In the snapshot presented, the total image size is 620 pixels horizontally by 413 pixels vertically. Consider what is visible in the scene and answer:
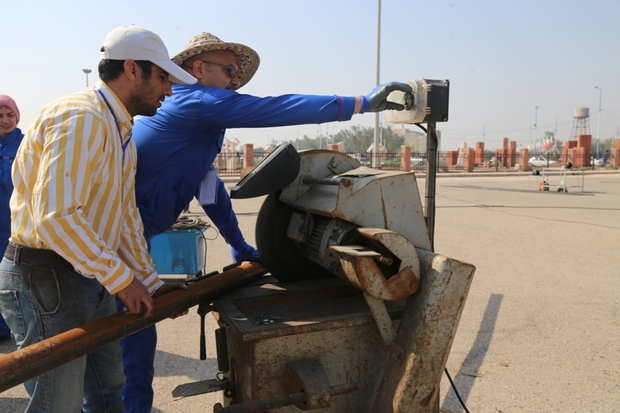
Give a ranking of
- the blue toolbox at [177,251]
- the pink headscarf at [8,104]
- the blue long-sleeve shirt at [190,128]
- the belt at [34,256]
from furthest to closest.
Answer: the blue toolbox at [177,251] → the pink headscarf at [8,104] → the blue long-sleeve shirt at [190,128] → the belt at [34,256]

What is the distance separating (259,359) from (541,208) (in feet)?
37.5

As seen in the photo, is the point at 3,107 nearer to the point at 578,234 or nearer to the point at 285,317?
the point at 285,317

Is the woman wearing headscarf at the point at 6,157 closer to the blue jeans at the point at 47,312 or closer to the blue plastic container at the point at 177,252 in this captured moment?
the blue plastic container at the point at 177,252

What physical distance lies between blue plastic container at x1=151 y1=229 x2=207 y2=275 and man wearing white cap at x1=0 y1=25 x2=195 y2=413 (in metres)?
2.99

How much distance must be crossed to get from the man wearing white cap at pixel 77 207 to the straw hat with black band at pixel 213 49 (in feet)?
2.05

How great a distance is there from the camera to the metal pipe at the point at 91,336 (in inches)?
58.6

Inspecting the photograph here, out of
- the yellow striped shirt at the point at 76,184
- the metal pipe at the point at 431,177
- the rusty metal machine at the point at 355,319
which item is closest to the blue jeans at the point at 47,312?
the yellow striped shirt at the point at 76,184

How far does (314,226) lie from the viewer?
2.35 metres

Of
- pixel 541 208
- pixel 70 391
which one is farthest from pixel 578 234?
pixel 70 391

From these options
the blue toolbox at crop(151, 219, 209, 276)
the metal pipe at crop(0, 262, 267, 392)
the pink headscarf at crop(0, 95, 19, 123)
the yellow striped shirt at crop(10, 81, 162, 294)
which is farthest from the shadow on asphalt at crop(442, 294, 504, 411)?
the pink headscarf at crop(0, 95, 19, 123)

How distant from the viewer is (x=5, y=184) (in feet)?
13.1

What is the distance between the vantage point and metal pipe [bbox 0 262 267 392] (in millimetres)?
1489

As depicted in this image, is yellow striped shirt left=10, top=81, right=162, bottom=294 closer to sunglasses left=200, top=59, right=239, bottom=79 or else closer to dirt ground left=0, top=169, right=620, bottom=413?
sunglasses left=200, top=59, right=239, bottom=79

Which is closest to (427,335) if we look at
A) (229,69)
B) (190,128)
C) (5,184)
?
(190,128)
